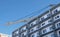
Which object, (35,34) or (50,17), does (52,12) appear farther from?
(35,34)

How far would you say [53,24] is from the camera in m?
46.7

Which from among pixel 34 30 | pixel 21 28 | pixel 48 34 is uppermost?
pixel 21 28

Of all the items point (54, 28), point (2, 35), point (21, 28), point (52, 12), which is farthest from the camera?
point (2, 35)

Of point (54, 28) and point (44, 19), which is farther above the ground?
point (44, 19)

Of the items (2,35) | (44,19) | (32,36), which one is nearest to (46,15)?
(44,19)

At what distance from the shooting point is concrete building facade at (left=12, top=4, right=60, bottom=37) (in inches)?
1818

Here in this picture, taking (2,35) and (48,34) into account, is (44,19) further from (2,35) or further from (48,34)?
(2,35)

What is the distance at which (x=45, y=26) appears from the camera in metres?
50.1

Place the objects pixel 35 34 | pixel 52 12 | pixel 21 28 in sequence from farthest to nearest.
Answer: pixel 21 28 → pixel 35 34 → pixel 52 12

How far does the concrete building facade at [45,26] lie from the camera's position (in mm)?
46175

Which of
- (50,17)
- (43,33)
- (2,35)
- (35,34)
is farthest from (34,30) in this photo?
(2,35)

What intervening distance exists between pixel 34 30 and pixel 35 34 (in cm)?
154

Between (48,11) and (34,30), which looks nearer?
(48,11)

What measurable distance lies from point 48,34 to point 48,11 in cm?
781
